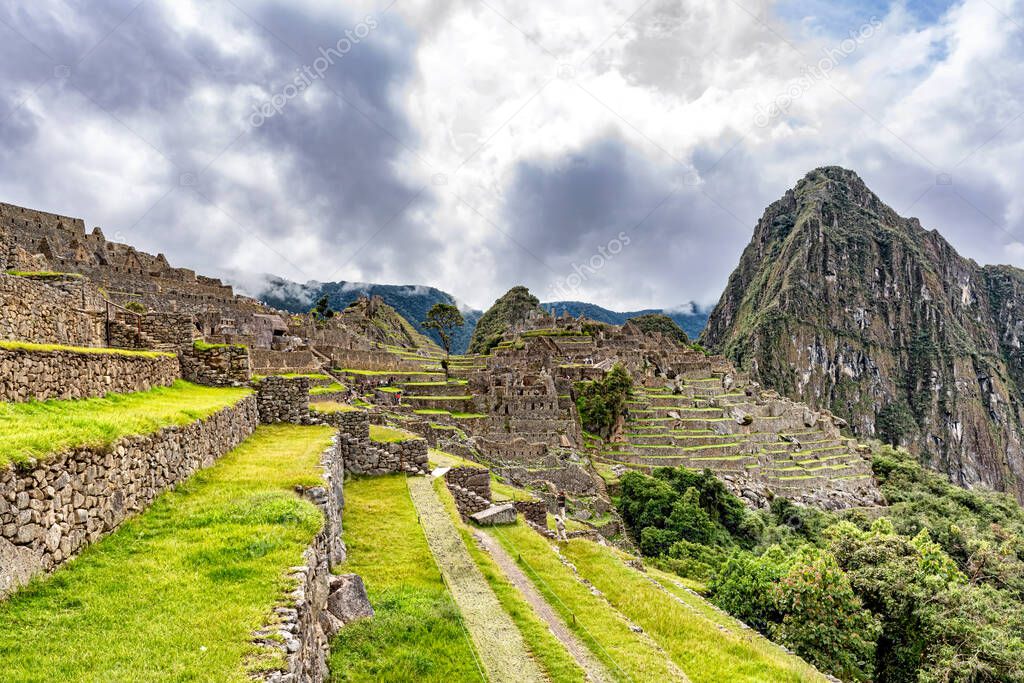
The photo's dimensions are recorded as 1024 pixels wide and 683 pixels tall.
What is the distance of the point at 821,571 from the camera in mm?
18203

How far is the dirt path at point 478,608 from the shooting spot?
19.9ft

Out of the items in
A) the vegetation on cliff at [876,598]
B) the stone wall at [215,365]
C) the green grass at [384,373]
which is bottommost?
the vegetation on cliff at [876,598]

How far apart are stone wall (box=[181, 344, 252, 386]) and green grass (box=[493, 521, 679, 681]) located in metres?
6.93

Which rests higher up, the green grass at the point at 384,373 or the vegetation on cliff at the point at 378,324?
the vegetation on cliff at the point at 378,324

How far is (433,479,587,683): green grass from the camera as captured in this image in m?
6.24

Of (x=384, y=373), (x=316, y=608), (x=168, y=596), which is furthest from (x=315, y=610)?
(x=384, y=373)

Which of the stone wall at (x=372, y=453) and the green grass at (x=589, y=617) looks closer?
the green grass at (x=589, y=617)

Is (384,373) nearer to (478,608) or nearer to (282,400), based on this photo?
(282,400)

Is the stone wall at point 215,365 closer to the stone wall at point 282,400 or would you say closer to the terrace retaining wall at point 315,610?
the stone wall at point 282,400

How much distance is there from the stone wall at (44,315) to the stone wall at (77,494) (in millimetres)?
3515

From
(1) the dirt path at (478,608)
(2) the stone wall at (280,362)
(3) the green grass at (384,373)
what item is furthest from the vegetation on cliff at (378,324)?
(1) the dirt path at (478,608)

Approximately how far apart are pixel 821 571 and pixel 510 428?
24966 mm

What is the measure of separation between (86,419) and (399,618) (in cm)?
402

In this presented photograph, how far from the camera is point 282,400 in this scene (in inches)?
492
